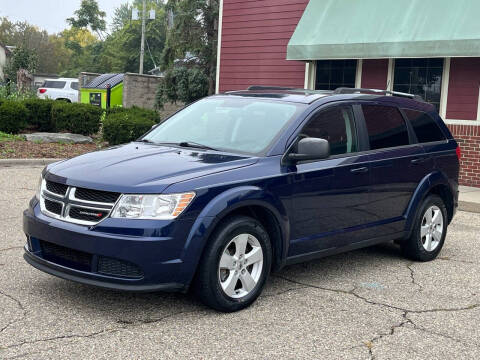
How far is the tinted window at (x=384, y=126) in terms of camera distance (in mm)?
6180

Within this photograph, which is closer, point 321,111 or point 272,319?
point 272,319

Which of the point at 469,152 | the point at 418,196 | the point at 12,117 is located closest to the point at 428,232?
the point at 418,196

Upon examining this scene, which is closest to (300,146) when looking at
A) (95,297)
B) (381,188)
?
(381,188)

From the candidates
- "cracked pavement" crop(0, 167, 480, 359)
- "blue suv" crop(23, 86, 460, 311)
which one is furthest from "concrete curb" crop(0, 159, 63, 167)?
"blue suv" crop(23, 86, 460, 311)

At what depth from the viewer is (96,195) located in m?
4.53

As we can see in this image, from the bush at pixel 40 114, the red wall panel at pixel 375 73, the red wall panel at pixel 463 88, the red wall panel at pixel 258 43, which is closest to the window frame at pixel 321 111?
the red wall panel at pixel 463 88

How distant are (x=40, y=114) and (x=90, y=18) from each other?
79239 mm

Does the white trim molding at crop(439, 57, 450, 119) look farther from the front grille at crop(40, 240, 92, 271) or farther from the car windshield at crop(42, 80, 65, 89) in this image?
the car windshield at crop(42, 80, 65, 89)

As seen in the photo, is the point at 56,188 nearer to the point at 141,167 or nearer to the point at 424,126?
the point at 141,167

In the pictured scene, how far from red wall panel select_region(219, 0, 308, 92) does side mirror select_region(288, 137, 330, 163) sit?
11.3 meters

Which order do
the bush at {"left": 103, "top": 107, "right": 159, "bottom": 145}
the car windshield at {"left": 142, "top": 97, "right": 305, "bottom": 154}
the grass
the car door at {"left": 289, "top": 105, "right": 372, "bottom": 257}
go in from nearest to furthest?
the car door at {"left": 289, "top": 105, "right": 372, "bottom": 257} < the car windshield at {"left": 142, "top": 97, "right": 305, "bottom": 154} < the grass < the bush at {"left": 103, "top": 107, "right": 159, "bottom": 145}

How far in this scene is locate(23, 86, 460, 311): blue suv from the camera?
442 centimetres

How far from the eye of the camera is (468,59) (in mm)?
13102

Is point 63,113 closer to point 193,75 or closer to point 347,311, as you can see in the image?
point 193,75
